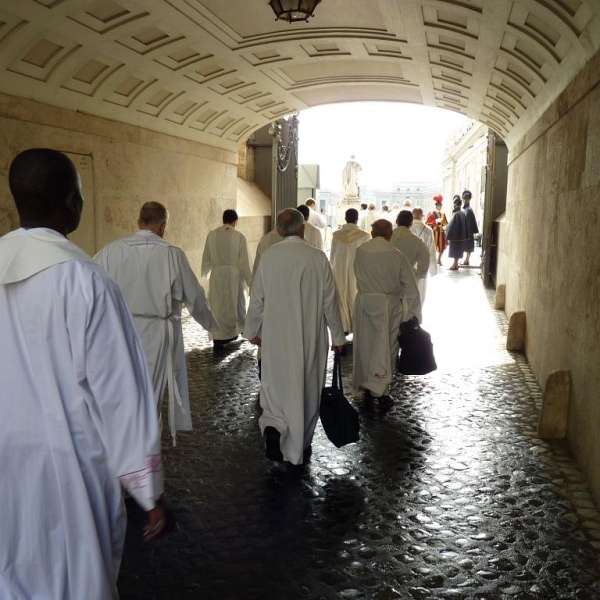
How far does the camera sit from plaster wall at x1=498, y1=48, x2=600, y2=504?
481cm

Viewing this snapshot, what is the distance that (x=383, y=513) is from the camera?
430 cm

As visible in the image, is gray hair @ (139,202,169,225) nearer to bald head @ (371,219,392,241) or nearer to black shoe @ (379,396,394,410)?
bald head @ (371,219,392,241)

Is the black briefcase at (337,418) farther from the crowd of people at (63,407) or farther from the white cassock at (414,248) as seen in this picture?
the white cassock at (414,248)

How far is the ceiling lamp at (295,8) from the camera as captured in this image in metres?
6.77

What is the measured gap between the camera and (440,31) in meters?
8.08

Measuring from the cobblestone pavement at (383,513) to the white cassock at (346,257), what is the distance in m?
3.90

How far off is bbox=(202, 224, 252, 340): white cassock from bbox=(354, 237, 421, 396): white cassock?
119 inches

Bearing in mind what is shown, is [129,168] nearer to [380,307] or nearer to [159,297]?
[380,307]

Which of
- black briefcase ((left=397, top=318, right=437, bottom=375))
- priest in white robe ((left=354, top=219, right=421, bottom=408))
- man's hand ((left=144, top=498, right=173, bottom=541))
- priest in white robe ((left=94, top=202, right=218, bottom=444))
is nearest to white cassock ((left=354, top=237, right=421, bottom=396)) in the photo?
priest in white robe ((left=354, top=219, right=421, bottom=408))

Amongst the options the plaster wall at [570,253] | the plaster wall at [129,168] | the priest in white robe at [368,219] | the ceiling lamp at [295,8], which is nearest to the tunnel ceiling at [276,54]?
the plaster wall at [129,168]

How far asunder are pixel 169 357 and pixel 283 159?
13.2m

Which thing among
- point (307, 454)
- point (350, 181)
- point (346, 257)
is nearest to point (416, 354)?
point (307, 454)

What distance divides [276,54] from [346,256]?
3133mm

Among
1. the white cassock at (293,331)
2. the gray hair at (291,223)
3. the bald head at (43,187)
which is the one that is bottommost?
the white cassock at (293,331)
